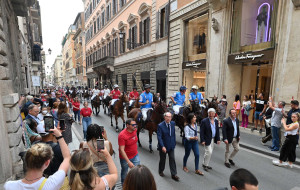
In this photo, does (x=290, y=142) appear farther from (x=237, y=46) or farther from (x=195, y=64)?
(x=195, y=64)

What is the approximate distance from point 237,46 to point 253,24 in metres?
1.39

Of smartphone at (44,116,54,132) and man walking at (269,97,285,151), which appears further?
man walking at (269,97,285,151)

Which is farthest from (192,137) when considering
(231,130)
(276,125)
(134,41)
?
(134,41)

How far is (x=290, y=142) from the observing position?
4945 mm

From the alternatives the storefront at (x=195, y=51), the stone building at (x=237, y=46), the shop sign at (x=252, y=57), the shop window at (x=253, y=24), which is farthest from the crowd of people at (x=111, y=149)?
the storefront at (x=195, y=51)

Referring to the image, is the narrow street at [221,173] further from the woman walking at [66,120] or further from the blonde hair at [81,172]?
the blonde hair at [81,172]

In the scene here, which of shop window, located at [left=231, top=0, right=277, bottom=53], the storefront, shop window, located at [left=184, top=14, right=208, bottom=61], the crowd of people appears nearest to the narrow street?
the crowd of people

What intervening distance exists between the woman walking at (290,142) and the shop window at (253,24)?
4.95 m

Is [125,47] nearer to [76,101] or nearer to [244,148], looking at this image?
[76,101]

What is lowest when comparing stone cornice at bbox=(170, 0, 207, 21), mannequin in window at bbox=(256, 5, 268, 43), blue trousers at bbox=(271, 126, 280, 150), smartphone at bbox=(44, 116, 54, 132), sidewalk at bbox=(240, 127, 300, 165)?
sidewalk at bbox=(240, 127, 300, 165)

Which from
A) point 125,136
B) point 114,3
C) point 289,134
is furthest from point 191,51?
point 114,3

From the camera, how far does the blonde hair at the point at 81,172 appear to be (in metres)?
1.57

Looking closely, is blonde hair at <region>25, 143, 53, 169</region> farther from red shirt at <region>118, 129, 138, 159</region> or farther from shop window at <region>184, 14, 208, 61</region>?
shop window at <region>184, 14, 208, 61</region>

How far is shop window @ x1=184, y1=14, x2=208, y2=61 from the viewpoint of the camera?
39.3ft
